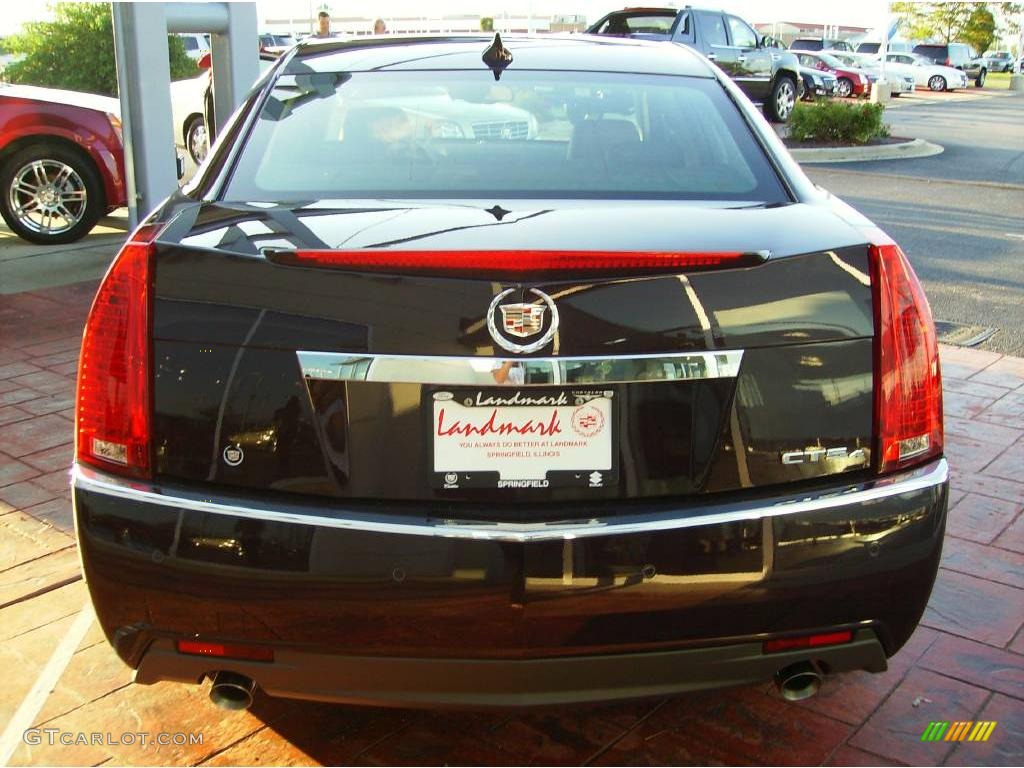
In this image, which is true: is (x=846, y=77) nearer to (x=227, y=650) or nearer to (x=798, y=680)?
(x=798, y=680)

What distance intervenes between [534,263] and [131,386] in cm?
83

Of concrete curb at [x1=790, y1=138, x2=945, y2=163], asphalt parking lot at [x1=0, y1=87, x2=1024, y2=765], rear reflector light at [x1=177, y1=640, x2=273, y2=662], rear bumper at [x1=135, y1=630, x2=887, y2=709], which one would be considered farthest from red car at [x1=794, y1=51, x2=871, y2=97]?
rear reflector light at [x1=177, y1=640, x2=273, y2=662]

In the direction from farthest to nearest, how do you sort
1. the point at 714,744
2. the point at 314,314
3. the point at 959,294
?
the point at 959,294 → the point at 714,744 → the point at 314,314

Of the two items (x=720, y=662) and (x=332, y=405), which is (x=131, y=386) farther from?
(x=720, y=662)

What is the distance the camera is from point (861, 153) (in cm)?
1739

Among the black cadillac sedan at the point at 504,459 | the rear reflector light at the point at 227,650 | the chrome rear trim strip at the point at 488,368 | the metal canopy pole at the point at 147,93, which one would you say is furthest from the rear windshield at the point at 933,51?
the rear reflector light at the point at 227,650

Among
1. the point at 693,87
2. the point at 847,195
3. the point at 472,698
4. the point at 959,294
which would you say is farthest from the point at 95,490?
the point at 847,195

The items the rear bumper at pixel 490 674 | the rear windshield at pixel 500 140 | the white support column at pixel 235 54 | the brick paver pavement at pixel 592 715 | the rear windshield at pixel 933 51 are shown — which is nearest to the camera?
the rear bumper at pixel 490 674

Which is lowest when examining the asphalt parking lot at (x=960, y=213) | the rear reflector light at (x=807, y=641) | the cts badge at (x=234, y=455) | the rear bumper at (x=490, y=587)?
the asphalt parking lot at (x=960, y=213)

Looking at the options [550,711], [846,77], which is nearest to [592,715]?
[550,711]

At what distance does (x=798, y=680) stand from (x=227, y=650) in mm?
1180

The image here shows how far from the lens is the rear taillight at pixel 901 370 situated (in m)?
2.29

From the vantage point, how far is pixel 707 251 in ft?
7.30

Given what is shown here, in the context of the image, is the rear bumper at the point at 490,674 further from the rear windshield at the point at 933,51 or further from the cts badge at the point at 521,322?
the rear windshield at the point at 933,51
